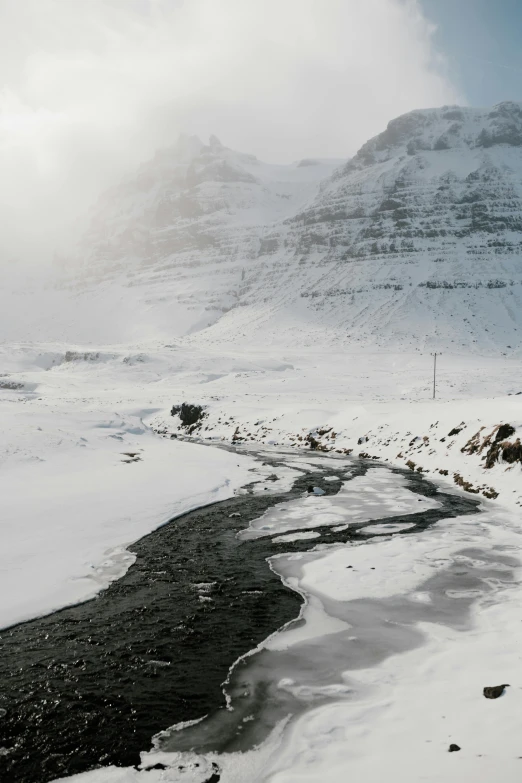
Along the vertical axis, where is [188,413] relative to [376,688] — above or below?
below

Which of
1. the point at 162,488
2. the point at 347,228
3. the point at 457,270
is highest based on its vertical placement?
the point at 347,228

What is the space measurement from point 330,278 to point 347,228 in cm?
2869

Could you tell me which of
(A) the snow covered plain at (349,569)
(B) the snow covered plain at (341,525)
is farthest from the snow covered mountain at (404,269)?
(A) the snow covered plain at (349,569)

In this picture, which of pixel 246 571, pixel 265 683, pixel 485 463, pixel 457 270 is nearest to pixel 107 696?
pixel 265 683

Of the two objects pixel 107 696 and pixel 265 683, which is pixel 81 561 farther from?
pixel 265 683

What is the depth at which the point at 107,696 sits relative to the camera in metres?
6.46

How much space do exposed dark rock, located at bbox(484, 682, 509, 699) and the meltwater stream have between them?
3086 mm

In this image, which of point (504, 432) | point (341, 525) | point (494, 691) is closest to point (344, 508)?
point (341, 525)

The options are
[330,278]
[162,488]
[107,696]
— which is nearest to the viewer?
[107,696]

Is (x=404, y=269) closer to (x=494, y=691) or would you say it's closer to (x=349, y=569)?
(x=349, y=569)

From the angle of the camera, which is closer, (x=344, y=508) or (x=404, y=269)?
(x=344, y=508)

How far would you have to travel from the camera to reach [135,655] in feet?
24.8

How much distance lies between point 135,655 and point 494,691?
4824 mm

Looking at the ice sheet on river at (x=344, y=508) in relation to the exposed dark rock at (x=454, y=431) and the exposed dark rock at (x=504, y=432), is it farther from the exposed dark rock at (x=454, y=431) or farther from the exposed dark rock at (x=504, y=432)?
the exposed dark rock at (x=454, y=431)
